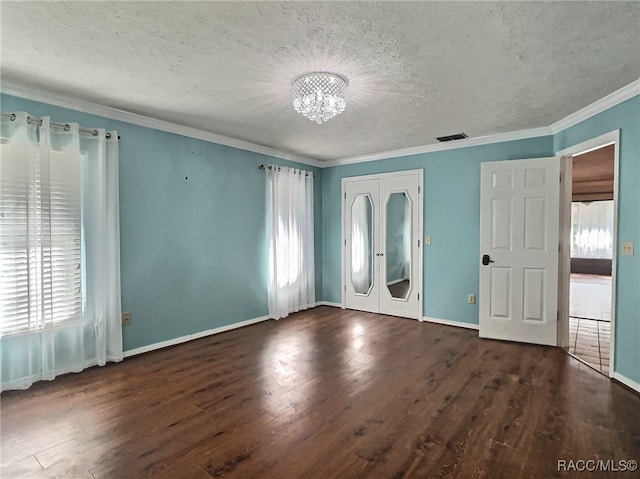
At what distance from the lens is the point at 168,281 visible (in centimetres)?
375

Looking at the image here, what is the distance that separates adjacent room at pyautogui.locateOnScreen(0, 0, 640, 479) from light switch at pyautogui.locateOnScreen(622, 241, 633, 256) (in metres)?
0.10

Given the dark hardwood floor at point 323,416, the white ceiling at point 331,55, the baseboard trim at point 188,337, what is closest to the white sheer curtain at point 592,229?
the dark hardwood floor at point 323,416

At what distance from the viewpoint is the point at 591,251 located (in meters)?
9.52

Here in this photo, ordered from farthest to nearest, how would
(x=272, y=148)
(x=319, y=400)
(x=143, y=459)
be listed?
(x=272, y=148) → (x=319, y=400) → (x=143, y=459)

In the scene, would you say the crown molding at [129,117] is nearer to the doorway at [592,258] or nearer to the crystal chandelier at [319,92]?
the crystal chandelier at [319,92]

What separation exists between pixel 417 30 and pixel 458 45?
34 centimetres

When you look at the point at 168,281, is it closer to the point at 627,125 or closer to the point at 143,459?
the point at 143,459

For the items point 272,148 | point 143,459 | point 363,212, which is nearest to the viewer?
point 143,459

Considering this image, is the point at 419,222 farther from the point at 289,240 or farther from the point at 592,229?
the point at 592,229

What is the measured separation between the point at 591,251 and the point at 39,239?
39.2 feet

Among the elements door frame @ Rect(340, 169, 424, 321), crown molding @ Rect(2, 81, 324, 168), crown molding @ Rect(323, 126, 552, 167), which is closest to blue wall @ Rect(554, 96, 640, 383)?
crown molding @ Rect(323, 126, 552, 167)

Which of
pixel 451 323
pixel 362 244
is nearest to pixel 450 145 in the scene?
pixel 362 244

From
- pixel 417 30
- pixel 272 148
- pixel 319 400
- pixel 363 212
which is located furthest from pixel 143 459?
pixel 363 212

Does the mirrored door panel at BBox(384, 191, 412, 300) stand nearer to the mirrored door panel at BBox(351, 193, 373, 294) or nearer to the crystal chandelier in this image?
the mirrored door panel at BBox(351, 193, 373, 294)
